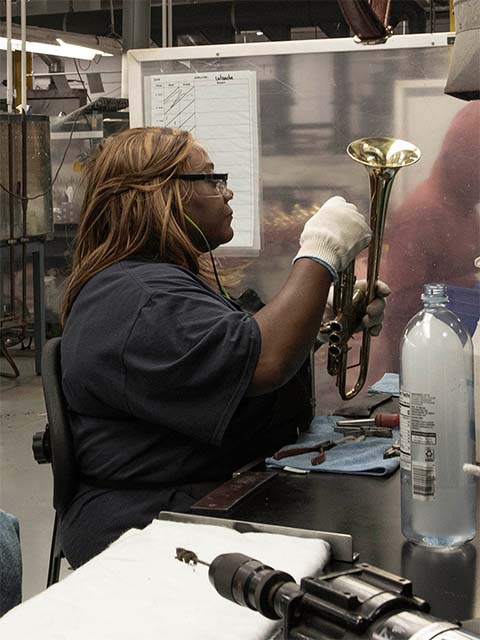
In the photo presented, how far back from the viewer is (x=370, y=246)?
5.96 ft

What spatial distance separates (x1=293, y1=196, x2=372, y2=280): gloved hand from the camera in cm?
163

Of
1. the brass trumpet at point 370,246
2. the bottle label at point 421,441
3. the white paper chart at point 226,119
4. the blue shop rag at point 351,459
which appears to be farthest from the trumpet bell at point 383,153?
the white paper chart at point 226,119

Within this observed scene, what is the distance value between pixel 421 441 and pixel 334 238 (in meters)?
0.61

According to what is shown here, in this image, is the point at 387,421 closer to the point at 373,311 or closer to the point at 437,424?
the point at 373,311

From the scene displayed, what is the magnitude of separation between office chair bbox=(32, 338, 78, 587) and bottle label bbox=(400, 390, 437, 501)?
2.47ft

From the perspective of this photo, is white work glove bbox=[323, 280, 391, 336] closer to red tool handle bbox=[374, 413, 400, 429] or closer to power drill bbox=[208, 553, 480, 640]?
red tool handle bbox=[374, 413, 400, 429]

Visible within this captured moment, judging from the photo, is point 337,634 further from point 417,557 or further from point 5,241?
point 5,241

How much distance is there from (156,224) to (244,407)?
14.9 inches

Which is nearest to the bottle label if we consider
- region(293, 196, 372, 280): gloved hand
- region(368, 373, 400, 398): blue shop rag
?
region(293, 196, 372, 280): gloved hand

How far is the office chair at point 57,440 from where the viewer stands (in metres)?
1.66

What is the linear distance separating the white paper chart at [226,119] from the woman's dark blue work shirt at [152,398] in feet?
3.69

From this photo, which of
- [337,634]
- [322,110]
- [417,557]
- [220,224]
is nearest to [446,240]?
[322,110]

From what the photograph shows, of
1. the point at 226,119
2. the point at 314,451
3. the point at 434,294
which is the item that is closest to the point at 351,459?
the point at 314,451

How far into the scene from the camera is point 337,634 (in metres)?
0.65
